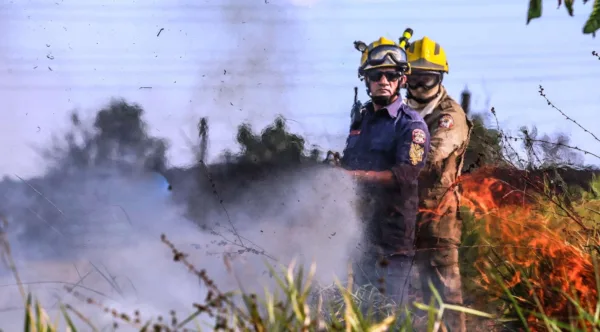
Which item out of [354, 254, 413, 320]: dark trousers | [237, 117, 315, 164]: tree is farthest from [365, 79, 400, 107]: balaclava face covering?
[354, 254, 413, 320]: dark trousers

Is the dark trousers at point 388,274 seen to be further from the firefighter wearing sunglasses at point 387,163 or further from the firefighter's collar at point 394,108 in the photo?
the firefighter's collar at point 394,108

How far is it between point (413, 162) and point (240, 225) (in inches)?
63.6

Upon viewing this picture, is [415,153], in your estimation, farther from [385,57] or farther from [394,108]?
[385,57]

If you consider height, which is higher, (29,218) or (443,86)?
(443,86)

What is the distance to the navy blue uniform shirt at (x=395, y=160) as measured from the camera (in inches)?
283

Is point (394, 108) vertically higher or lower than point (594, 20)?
lower

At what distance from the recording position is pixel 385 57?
24.4ft

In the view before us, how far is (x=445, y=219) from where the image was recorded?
7664 mm

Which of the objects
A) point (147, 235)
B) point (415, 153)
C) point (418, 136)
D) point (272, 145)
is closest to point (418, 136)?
point (418, 136)

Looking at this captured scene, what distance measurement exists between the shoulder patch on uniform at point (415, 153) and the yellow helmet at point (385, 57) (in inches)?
24.0

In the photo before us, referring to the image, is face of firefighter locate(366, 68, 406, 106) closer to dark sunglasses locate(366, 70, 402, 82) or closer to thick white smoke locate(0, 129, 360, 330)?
dark sunglasses locate(366, 70, 402, 82)

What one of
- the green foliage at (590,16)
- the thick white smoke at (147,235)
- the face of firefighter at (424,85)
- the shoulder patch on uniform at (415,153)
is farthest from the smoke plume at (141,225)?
the green foliage at (590,16)

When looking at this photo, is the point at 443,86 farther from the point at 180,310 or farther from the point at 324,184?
the point at 180,310

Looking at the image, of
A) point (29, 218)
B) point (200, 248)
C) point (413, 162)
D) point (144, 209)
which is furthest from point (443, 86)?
point (29, 218)
